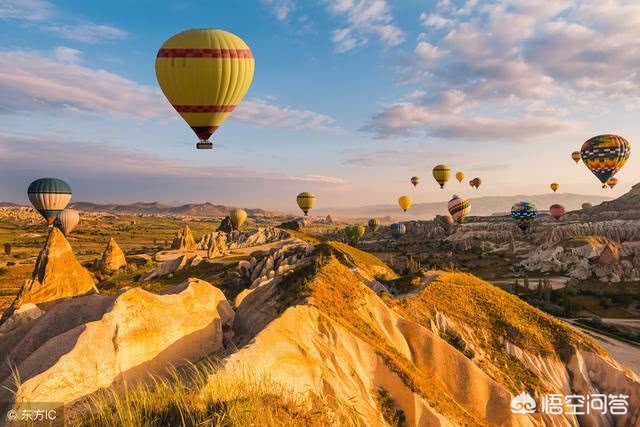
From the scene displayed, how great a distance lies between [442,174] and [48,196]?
94.8 m

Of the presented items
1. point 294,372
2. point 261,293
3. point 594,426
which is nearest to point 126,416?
point 294,372

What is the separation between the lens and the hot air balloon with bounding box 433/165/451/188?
12125 centimetres

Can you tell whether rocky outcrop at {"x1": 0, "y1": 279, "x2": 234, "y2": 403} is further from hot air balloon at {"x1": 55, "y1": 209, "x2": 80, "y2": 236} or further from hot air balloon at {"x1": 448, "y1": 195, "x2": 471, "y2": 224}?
hot air balloon at {"x1": 448, "y1": 195, "x2": 471, "y2": 224}

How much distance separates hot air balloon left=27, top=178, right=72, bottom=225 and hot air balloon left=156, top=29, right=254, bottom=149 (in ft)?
205

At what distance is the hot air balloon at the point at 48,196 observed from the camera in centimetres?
8300

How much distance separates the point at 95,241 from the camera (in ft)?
529

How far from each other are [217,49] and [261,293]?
2070 cm

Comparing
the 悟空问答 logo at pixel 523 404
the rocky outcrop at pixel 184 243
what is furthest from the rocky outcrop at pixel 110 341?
the rocky outcrop at pixel 184 243

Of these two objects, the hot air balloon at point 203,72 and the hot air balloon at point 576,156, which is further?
the hot air balloon at point 576,156

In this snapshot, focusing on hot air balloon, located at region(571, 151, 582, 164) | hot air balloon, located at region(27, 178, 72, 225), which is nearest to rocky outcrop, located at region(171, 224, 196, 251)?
hot air balloon, located at region(27, 178, 72, 225)

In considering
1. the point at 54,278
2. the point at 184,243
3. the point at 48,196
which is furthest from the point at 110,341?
the point at 184,243

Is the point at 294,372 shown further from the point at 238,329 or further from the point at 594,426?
the point at 594,426

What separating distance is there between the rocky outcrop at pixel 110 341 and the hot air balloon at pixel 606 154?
97640mm

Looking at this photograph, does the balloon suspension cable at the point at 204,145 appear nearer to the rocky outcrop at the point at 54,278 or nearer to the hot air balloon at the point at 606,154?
the rocky outcrop at the point at 54,278
